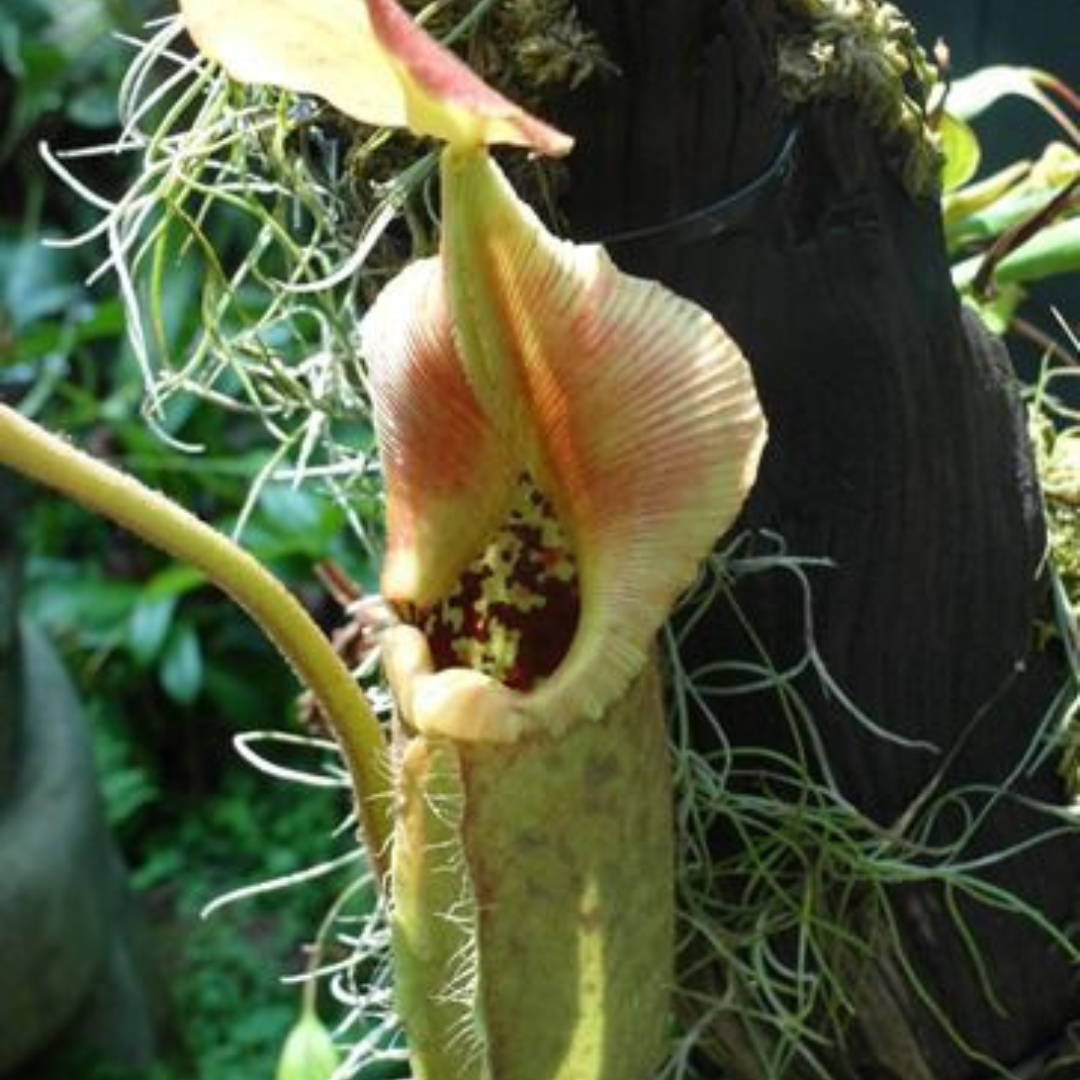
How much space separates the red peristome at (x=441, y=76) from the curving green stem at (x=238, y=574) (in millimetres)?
134

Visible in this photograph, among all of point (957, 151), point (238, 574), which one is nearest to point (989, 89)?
point (957, 151)

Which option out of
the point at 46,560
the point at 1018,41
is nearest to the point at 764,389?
the point at 1018,41

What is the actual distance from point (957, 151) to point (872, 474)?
0.84 feet

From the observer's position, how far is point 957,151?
794 mm

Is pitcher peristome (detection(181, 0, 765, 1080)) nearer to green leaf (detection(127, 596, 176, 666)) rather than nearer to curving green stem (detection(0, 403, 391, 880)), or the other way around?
curving green stem (detection(0, 403, 391, 880))

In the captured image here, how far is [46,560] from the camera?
2381 mm

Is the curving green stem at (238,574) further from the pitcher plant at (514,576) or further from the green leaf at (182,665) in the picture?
the green leaf at (182,665)

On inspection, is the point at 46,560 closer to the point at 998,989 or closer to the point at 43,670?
the point at 43,670

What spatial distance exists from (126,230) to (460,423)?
0.63 ft

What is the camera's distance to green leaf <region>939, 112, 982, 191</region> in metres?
0.78

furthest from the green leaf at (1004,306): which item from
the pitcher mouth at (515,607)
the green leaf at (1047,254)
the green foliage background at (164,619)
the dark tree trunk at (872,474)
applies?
the green foliage background at (164,619)

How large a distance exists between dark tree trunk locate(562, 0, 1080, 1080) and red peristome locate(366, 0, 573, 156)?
10cm

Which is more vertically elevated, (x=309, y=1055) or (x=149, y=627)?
(x=309, y=1055)

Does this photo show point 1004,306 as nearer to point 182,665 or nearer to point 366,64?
point 366,64
